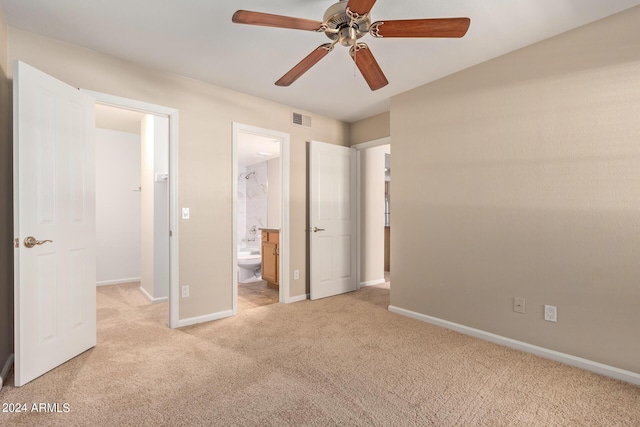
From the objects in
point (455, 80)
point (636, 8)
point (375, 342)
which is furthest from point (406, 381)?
point (636, 8)

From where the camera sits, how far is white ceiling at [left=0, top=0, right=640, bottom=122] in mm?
2066

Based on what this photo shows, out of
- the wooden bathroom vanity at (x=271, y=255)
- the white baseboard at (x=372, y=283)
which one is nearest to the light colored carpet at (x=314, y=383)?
the wooden bathroom vanity at (x=271, y=255)

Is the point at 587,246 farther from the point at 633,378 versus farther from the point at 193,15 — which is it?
the point at 193,15

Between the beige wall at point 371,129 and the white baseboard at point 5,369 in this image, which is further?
the beige wall at point 371,129

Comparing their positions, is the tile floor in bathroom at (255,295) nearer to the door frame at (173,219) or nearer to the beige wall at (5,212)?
the door frame at (173,219)

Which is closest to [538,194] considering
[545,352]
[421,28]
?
[545,352]

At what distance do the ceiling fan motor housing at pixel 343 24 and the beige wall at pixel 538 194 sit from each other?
1672 millimetres

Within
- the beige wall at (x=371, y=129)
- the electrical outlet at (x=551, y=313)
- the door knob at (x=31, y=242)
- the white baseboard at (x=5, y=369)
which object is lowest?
the white baseboard at (x=5, y=369)

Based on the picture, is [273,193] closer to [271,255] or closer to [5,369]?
[271,255]

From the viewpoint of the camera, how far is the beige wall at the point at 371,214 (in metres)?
4.79

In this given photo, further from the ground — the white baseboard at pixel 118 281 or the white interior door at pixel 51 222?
the white interior door at pixel 51 222

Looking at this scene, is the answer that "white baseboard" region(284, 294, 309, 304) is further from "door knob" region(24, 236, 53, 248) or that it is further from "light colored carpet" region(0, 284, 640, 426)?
"door knob" region(24, 236, 53, 248)

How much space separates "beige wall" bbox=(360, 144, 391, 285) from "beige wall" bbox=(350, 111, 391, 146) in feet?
0.88

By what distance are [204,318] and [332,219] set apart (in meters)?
1.97
